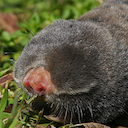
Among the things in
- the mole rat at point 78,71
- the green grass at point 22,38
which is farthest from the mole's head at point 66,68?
the green grass at point 22,38

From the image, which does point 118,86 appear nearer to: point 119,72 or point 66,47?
point 119,72

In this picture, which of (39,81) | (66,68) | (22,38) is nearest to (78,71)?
(66,68)

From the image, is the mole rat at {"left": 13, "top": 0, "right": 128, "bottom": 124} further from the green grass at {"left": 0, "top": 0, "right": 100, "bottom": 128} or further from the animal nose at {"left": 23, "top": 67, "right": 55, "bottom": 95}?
the green grass at {"left": 0, "top": 0, "right": 100, "bottom": 128}

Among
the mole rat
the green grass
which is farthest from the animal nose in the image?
the green grass

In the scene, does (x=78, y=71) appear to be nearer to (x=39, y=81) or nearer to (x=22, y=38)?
(x=39, y=81)

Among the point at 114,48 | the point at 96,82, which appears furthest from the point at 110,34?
the point at 96,82

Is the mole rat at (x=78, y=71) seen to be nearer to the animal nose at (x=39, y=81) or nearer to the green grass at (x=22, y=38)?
the animal nose at (x=39, y=81)
